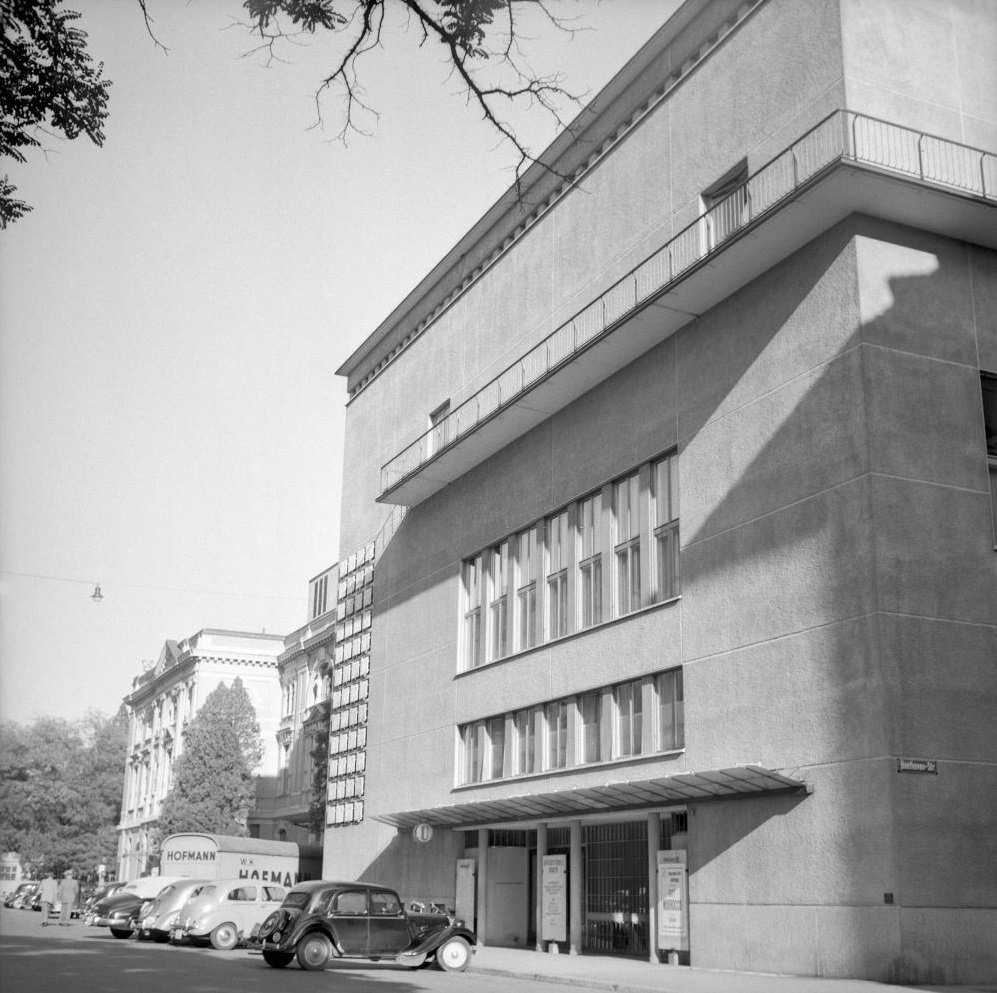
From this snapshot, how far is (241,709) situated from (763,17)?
5640cm

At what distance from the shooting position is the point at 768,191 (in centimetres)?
2495

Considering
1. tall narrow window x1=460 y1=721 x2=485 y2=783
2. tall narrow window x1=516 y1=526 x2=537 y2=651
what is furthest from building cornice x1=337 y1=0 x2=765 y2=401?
tall narrow window x1=460 y1=721 x2=485 y2=783

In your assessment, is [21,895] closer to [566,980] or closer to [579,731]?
[579,731]

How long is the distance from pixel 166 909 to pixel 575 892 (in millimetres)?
10828

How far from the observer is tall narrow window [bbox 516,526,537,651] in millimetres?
32531

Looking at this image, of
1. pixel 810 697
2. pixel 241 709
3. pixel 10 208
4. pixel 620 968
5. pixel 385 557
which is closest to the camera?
pixel 10 208

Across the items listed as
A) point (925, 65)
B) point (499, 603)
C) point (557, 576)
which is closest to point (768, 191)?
point (925, 65)

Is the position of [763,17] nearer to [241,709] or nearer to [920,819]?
[920,819]

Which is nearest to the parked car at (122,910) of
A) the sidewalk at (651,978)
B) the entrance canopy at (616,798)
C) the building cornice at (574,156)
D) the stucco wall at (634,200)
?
the entrance canopy at (616,798)

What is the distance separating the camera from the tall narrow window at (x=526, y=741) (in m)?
31.4

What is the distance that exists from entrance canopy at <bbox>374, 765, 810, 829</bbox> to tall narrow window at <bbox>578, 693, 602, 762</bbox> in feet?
4.29

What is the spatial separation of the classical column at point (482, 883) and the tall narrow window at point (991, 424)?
16.8m

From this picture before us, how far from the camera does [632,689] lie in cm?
2753

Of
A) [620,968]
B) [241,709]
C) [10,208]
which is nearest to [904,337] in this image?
[620,968]
